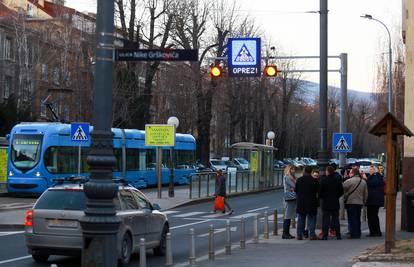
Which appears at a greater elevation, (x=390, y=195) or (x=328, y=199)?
(x=390, y=195)

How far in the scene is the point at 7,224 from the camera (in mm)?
20969

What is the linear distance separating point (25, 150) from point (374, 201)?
2070 cm

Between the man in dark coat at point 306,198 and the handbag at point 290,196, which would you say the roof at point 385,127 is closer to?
the man in dark coat at point 306,198

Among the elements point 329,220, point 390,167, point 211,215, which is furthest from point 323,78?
point 211,215

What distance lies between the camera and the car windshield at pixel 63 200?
1281 cm

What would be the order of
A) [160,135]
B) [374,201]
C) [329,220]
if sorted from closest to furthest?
[329,220] → [374,201] → [160,135]

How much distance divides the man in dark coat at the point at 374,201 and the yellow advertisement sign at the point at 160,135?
1506cm

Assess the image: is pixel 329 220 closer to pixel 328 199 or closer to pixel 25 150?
pixel 328 199

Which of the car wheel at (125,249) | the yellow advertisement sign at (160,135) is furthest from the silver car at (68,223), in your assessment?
the yellow advertisement sign at (160,135)

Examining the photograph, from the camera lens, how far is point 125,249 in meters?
12.9

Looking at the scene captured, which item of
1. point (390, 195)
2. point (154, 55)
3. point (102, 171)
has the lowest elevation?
point (390, 195)

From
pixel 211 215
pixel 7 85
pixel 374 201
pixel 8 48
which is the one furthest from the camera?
pixel 8 48

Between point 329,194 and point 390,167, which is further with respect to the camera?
point 329,194

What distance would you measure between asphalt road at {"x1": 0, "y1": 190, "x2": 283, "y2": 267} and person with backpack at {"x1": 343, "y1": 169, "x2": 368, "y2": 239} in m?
2.88
